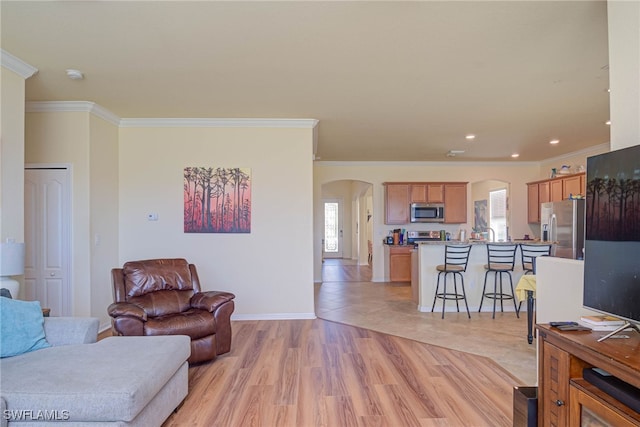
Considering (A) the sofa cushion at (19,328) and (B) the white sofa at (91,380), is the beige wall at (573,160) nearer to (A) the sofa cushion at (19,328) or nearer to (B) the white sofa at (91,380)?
(B) the white sofa at (91,380)

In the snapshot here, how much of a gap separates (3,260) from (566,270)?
155 inches

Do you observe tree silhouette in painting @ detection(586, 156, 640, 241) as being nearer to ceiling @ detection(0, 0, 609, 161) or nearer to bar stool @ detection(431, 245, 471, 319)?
ceiling @ detection(0, 0, 609, 161)

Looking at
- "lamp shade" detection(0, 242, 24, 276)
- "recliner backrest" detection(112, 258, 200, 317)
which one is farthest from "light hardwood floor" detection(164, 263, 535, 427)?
"lamp shade" detection(0, 242, 24, 276)

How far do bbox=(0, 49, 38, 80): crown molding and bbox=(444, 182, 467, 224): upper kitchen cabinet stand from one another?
727 centimetres

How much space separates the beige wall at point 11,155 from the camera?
307cm

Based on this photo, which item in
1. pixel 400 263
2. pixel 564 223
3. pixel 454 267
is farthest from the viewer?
pixel 400 263

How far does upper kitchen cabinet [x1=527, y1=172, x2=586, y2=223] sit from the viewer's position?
649 cm

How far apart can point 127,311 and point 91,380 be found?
1.25m

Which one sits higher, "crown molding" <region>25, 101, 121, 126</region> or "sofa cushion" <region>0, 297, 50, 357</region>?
"crown molding" <region>25, 101, 121, 126</region>

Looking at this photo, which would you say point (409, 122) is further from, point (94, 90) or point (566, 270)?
point (94, 90)

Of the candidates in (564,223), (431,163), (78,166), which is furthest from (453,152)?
(78,166)

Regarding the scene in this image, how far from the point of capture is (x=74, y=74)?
3428 millimetres

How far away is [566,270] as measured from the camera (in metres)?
2.44

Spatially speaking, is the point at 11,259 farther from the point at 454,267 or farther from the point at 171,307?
the point at 454,267
